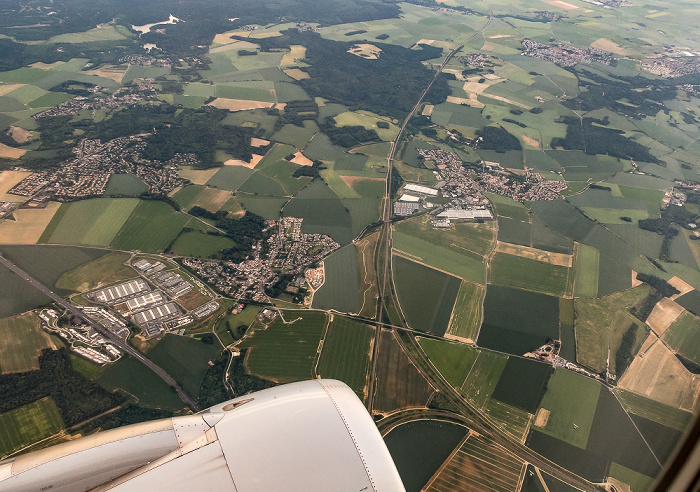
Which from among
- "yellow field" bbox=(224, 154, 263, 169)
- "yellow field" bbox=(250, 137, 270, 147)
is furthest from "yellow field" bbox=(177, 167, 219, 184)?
"yellow field" bbox=(250, 137, 270, 147)

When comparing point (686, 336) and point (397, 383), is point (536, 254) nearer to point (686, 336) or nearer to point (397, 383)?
point (686, 336)

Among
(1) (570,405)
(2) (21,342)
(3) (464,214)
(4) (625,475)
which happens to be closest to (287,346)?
(2) (21,342)

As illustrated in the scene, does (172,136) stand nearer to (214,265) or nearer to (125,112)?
(125,112)

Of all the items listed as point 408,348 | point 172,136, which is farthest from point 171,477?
point 172,136

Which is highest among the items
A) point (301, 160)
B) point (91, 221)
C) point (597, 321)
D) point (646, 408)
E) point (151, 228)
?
point (301, 160)

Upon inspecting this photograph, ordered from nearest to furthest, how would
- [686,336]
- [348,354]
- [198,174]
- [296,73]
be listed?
[348,354] → [686,336] → [198,174] → [296,73]

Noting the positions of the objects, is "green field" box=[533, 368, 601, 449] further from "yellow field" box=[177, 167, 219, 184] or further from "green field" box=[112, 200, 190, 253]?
"yellow field" box=[177, 167, 219, 184]

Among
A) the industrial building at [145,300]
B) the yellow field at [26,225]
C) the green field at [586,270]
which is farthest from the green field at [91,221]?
the green field at [586,270]
